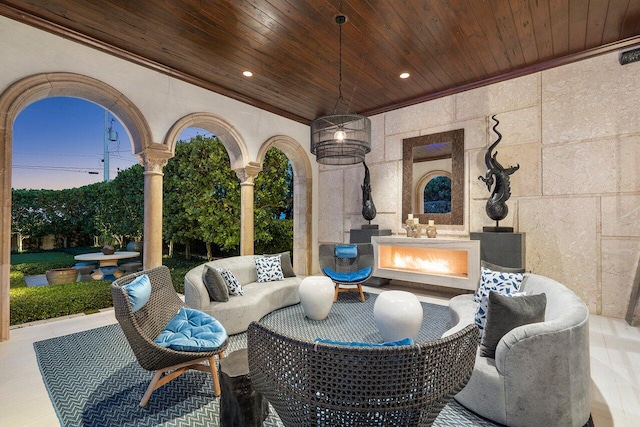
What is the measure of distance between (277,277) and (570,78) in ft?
16.5

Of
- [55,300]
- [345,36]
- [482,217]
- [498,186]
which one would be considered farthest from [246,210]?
[498,186]

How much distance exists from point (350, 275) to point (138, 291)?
10.7ft

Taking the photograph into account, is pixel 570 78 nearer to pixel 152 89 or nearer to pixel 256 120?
pixel 256 120

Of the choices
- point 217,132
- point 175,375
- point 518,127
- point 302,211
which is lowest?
point 175,375

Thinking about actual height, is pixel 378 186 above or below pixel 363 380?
A: above

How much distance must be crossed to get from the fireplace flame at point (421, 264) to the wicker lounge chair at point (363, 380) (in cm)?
424

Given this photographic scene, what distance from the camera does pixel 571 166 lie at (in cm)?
409

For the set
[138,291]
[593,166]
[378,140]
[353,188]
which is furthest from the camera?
[353,188]

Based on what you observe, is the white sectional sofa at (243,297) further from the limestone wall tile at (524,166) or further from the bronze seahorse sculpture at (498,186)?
the limestone wall tile at (524,166)

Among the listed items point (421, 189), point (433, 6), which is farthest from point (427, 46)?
point (421, 189)

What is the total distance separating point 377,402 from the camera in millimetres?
1010

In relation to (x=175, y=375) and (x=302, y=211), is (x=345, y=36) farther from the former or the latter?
(x=302, y=211)

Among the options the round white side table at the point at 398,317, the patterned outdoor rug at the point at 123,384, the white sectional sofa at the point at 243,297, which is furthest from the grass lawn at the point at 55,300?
the round white side table at the point at 398,317

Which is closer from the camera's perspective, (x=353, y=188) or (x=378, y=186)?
(x=378, y=186)
